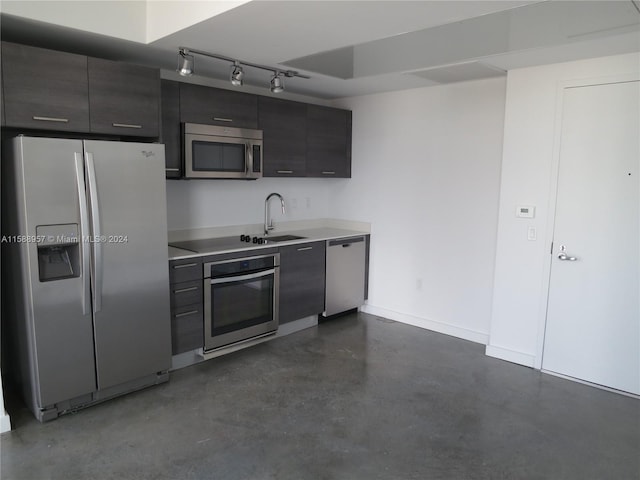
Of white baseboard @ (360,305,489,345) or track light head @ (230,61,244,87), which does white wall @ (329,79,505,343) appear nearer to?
white baseboard @ (360,305,489,345)

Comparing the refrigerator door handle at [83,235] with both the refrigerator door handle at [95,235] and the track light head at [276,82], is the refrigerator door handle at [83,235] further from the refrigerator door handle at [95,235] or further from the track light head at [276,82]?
the track light head at [276,82]

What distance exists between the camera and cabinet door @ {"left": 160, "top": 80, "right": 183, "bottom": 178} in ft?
11.7

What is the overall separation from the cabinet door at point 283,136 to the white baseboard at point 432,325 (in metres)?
1.76

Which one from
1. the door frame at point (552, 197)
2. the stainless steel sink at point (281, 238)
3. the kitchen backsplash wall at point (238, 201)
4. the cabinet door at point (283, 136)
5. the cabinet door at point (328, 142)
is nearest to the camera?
the door frame at point (552, 197)

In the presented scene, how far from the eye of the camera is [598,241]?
11.4ft

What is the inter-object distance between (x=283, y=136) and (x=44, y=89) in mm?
2170

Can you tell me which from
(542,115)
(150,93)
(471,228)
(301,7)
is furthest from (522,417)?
(150,93)

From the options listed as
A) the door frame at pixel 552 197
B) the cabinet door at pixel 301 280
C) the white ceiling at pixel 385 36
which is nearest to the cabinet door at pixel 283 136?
the white ceiling at pixel 385 36

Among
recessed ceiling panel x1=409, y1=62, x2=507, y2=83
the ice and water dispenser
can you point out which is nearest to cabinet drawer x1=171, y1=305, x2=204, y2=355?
the ice and water dispenser

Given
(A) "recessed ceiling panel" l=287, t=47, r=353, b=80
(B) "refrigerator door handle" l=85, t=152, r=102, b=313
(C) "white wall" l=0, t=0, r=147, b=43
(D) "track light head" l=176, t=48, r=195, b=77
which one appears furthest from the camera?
(A) "recessed ceiling panel" l=287, t=47, r=353, b=80

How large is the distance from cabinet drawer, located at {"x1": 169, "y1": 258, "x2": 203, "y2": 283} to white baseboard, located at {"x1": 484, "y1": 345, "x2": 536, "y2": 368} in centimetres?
262

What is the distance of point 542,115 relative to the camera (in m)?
3.65

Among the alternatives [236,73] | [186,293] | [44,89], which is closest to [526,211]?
[236,73]

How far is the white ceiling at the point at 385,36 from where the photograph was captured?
240cm
